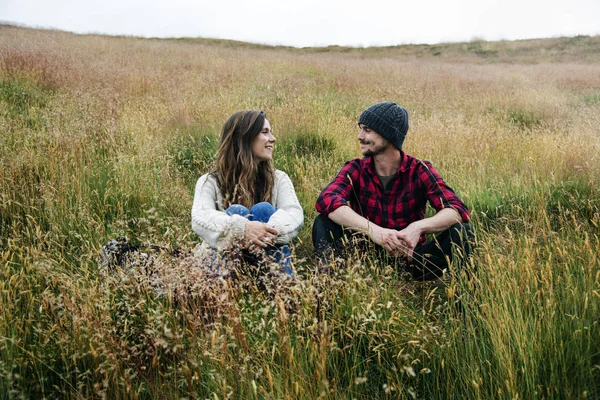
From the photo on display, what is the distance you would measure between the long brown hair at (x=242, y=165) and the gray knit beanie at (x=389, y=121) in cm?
89

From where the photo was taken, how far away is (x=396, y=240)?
2.57m

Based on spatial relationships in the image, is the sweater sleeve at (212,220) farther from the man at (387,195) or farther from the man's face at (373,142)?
the man's face at (373,142)

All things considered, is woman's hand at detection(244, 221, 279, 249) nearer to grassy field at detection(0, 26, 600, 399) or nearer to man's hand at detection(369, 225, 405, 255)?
grassy field at detection(0, 26, 600, 399)

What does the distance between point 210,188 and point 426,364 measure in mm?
2009

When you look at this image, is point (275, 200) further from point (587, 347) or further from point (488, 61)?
point (488, 61)

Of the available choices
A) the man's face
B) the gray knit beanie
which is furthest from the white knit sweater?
the gray knit beanie

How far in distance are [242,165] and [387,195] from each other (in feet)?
3.86

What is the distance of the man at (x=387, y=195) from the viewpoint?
9.18 ft

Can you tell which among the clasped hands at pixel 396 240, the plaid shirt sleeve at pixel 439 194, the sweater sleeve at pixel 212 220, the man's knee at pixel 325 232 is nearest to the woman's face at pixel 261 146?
the sweater sleeve at pixel 212 220

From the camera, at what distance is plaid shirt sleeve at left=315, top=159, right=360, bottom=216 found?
9.59 feet

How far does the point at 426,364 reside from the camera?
172 centimetres

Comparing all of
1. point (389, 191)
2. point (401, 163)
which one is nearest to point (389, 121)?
point (401, 163)

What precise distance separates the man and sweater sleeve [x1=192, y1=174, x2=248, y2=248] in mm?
649

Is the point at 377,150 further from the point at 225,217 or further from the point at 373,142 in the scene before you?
the point at 225,217
